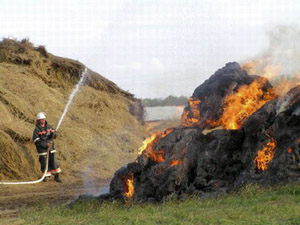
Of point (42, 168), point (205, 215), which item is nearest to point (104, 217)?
point (205, 215)

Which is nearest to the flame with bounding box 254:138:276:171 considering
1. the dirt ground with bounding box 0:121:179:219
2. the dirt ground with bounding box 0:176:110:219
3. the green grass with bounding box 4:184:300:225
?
the green grass with bounding box 4:184:300:225

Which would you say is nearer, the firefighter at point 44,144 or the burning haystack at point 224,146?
the burning haystack at point 224,146

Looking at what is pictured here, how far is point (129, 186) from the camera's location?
45.3ft

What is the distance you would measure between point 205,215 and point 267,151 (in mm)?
3857

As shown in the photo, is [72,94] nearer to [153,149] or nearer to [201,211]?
[153,149]

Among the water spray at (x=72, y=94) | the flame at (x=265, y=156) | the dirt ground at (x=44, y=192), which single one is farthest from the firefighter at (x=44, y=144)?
the flame at (x=265, y=156)

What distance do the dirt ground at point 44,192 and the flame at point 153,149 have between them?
2.77m

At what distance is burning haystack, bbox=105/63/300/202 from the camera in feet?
40.3

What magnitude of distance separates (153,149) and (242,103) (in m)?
2.76

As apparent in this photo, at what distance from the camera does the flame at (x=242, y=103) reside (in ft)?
45.1

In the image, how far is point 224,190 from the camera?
1209cm

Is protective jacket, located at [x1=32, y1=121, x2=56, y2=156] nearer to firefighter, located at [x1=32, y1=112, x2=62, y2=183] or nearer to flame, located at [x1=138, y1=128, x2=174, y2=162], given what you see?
firefighter, located at [x1=32, y1=112, x2=62, y2=183]

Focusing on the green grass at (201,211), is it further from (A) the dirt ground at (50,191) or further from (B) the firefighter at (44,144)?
(B) the firefighter at (44,144)

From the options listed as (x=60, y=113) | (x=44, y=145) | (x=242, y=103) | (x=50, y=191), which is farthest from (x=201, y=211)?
(x=60, y=113)
